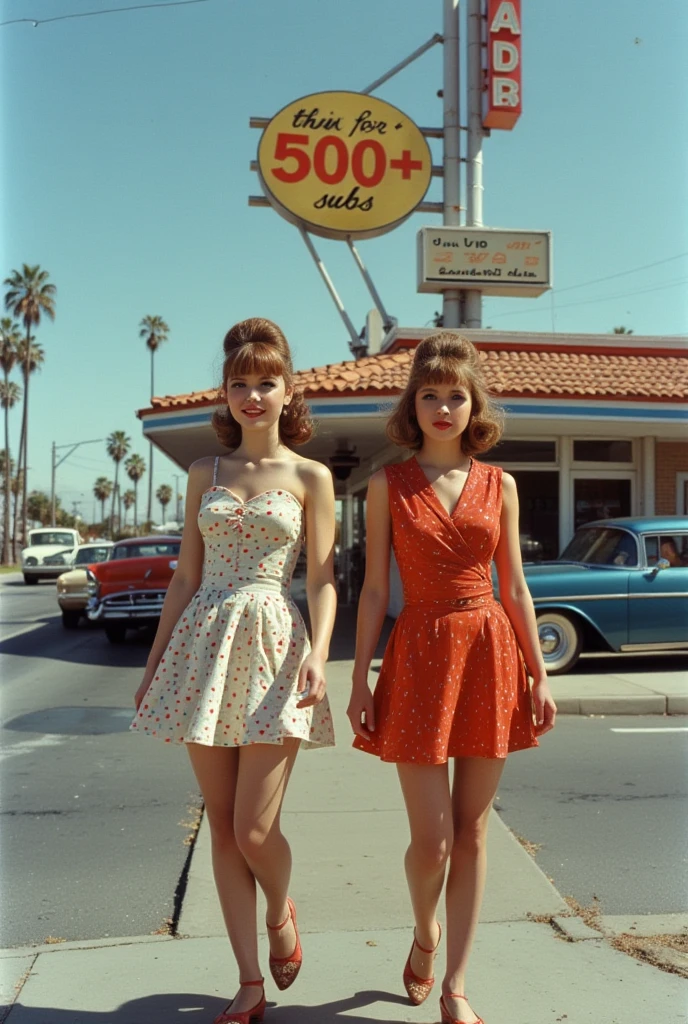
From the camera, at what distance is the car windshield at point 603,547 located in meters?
9.90

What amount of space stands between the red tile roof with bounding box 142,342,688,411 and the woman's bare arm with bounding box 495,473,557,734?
29.3 feet

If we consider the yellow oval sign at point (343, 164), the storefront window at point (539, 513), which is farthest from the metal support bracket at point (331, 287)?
the storefront window at point (539, 513)

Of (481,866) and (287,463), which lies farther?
(287,463)

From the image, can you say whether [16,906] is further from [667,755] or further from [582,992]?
[667,755]

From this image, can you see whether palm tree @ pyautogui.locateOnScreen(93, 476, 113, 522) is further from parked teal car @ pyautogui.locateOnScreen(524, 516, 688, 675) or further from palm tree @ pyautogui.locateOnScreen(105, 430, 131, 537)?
parked teal car @ pyautogui.locateOnScreen(524, 516, 688, 675)

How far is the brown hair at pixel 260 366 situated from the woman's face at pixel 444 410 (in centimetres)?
43

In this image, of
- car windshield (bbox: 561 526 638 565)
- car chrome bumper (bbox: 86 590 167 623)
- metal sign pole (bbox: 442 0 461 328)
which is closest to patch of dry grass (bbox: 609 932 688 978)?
car windshield (bbox: 561 526 638 565)

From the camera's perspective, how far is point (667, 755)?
651 cm

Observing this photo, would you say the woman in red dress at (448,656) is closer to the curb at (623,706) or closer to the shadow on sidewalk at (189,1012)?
the shadow on sidewalk at (189,1012)

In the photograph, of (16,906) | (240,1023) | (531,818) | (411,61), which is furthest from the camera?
(411,61)

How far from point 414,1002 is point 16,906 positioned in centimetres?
197

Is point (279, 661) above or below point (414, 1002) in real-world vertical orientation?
A: above

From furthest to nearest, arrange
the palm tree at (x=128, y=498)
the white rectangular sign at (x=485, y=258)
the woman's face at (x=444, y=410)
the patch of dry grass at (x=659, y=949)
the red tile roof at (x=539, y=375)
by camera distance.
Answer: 1. the palm tree at (x=128, y=498)
2. the white rectangular sign at (x=485, y=258)
3. the red tile roof at (x=539, y=375)
4. the patch of dry grass at (x=659, y=949)
5. the woman's face at (x=444, y=410)

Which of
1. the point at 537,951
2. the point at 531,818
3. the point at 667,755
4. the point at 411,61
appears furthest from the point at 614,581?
the point at 411,61
